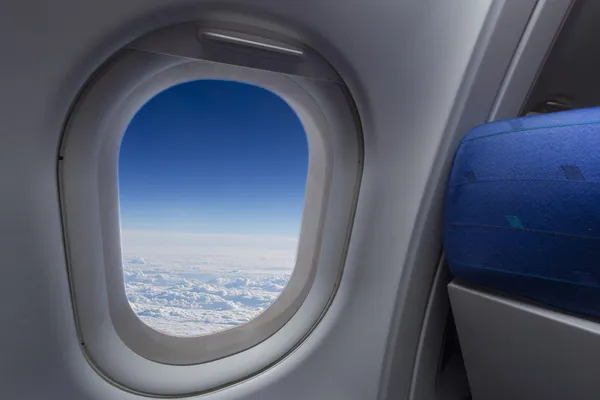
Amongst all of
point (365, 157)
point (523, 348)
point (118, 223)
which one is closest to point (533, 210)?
point (523, 348)

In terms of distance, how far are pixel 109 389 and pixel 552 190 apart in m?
1.21

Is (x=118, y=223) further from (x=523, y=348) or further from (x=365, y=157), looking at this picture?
(x=523, y=348)

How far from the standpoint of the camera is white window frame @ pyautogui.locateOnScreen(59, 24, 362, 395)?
971mm

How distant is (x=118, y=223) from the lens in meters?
1.12

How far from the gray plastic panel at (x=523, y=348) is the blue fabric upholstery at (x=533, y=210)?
0.04m

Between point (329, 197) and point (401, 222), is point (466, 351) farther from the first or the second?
point (329, 197)

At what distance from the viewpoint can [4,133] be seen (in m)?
0.83

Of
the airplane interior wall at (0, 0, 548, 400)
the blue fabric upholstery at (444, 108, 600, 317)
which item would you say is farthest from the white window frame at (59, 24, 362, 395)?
the blue fabric upholstery at (444, 108, 600, 317)

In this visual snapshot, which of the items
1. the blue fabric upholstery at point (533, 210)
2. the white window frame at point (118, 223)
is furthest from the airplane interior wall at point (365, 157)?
the blue fabric upholstery at point (533, 210)

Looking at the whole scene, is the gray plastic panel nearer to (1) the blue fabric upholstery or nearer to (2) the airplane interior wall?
(1) the blue fabric upholstery

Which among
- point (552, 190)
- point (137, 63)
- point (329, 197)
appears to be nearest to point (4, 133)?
point (137, 63)

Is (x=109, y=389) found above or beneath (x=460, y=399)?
above

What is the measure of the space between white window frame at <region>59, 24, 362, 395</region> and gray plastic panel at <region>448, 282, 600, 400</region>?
1.51 ft

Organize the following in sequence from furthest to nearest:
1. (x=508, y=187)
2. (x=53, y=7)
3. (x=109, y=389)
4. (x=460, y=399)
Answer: (x=460, y=399), (x=109, y=389), (x=508, y=187), (x=53, y=7)
